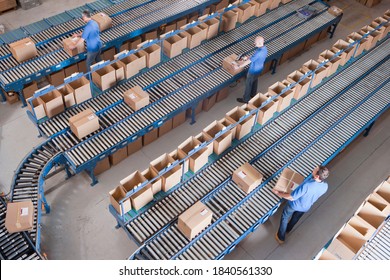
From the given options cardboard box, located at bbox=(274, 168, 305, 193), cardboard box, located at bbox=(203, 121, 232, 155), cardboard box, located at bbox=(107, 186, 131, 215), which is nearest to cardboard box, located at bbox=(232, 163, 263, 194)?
cardboard box, located at bbox=(274, 168, 305, 193)

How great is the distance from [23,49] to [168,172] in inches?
195

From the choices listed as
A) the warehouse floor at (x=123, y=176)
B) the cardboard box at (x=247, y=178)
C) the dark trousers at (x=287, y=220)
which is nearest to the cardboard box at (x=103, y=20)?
the warehouse floor at (x=123, y=176)

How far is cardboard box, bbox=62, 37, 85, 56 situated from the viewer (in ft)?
31.1

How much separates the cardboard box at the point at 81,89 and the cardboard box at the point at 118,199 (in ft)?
8.78

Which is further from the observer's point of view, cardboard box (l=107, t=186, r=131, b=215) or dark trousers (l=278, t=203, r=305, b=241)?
dark trousers (l=278, t=203, r=305, b=241)

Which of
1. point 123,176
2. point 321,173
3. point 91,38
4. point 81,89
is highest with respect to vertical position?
point 321,173

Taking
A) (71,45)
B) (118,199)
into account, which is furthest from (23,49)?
(118,199)

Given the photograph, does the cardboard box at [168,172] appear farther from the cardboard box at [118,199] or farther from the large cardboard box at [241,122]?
the large cardboard box at [241,122]

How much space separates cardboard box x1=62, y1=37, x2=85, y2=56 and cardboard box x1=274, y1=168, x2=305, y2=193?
579 cm

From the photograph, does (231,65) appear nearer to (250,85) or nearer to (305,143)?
(250,85)

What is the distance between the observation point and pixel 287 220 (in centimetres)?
716

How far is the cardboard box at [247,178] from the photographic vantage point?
7.11 meters

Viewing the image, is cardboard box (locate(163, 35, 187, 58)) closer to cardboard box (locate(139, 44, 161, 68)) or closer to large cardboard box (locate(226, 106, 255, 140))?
cardboard box (locate(139, 44, 161, 68))

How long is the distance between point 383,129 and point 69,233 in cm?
794
